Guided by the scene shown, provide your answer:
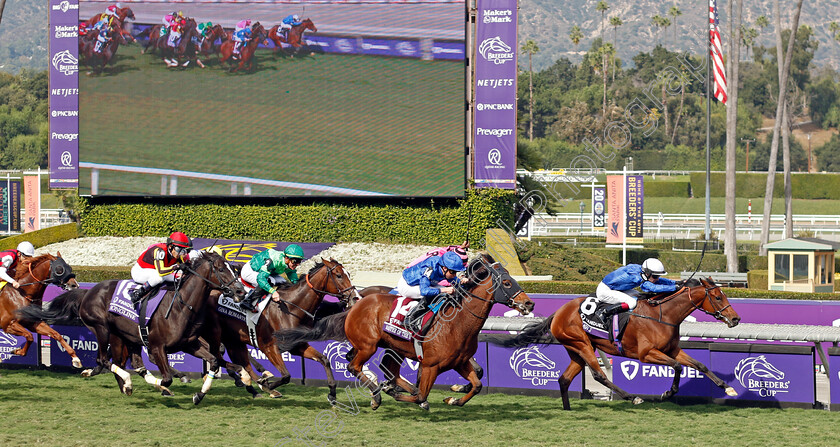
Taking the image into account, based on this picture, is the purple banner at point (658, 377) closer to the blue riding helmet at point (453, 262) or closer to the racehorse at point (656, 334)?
the racehorse at point (656, 334)

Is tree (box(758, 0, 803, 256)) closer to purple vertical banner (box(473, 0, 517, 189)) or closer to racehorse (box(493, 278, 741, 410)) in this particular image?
purple vertical banner (box(473, 0, 517, 189))

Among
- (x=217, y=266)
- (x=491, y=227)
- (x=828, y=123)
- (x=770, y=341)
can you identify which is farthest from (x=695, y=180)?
(x=217, y=266)

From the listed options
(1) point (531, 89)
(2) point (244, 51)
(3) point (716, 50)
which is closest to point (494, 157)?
(3) point (716, 50)

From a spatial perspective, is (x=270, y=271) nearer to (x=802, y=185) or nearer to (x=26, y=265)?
(x=26, y=265)

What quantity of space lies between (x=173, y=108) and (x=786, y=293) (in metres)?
A: 17.3

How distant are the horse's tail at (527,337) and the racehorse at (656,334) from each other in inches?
12.4

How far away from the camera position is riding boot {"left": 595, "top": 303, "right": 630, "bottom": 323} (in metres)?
10.9

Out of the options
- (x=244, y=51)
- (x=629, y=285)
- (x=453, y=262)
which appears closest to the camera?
(x=453, y=262)

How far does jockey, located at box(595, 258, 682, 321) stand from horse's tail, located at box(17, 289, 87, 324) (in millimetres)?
6525

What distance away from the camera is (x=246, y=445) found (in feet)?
29.0

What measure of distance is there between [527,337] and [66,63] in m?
21.6

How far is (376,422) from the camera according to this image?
33.1 feet

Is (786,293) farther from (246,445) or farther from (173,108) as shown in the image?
(173,108)

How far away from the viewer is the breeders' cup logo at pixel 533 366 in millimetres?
12180
